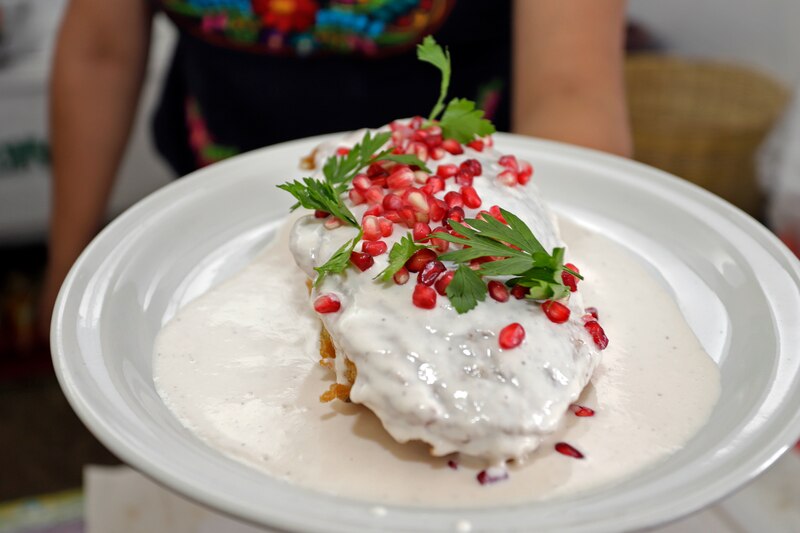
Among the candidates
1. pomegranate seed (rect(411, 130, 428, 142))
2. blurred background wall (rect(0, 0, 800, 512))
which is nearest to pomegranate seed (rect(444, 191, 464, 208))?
pomegranate seed (rect(411, 130, 428, 142))

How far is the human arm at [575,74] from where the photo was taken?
6.27 ft

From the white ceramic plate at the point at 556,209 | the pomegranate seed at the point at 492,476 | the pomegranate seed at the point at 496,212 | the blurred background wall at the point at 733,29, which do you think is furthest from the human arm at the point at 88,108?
the blurred background wall at the point at 733,29

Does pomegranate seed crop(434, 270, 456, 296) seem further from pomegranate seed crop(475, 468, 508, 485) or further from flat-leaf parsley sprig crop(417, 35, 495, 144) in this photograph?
flat-leaf parsley sprig crop(417, 35, 495, 144)

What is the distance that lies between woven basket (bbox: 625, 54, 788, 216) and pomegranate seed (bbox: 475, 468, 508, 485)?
325cm

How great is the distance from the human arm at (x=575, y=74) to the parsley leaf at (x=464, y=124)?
402 millimetres

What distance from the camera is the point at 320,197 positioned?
1370 mm

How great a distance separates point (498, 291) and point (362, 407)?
0.27 m

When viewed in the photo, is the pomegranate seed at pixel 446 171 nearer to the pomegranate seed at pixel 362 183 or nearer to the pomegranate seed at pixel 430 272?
the pomegranate seed at pixel 362 183

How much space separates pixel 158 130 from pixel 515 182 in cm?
167

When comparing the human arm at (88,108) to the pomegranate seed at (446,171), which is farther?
the human arm at (88,108)

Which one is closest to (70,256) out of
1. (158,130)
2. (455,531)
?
(158,130)

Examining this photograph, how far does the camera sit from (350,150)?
1.54 meters

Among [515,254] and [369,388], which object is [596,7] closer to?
[515,254]

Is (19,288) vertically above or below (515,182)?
below
